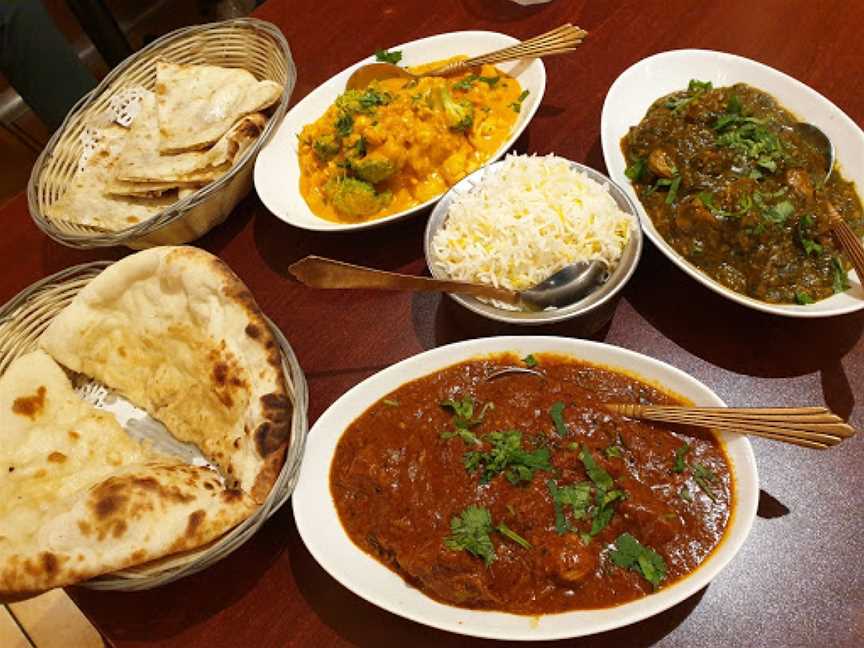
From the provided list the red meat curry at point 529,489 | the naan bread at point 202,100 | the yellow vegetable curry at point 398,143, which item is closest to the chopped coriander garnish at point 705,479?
the red meat curry at point 529,489

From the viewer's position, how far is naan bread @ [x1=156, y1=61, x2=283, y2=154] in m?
2.81

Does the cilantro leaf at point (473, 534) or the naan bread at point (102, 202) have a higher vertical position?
the naan bread at point (102, 202)

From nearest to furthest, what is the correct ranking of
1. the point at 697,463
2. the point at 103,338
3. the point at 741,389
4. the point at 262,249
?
the point at 697,463 < the point at 741,389 < the point at 103,338 < the point at 262,249

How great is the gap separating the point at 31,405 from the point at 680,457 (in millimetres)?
2048

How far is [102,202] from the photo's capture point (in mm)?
2766

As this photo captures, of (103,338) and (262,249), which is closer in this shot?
(103,338)

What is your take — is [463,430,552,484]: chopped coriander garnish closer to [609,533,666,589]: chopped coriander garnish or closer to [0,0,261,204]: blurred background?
[609,533,666,589]: chopped coriander garnish

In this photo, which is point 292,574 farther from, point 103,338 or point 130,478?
point 103,338

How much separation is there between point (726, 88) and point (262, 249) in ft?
6.47

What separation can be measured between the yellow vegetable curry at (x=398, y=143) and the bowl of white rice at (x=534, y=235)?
0.34 m

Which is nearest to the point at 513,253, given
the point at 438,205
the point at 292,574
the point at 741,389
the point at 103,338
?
the point at 438,205

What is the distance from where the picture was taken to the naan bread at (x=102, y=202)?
2676mm

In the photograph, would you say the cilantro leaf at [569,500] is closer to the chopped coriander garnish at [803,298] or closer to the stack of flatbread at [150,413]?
the stack of flatbread at [150,413]

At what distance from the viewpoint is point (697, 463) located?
6.08 feet
